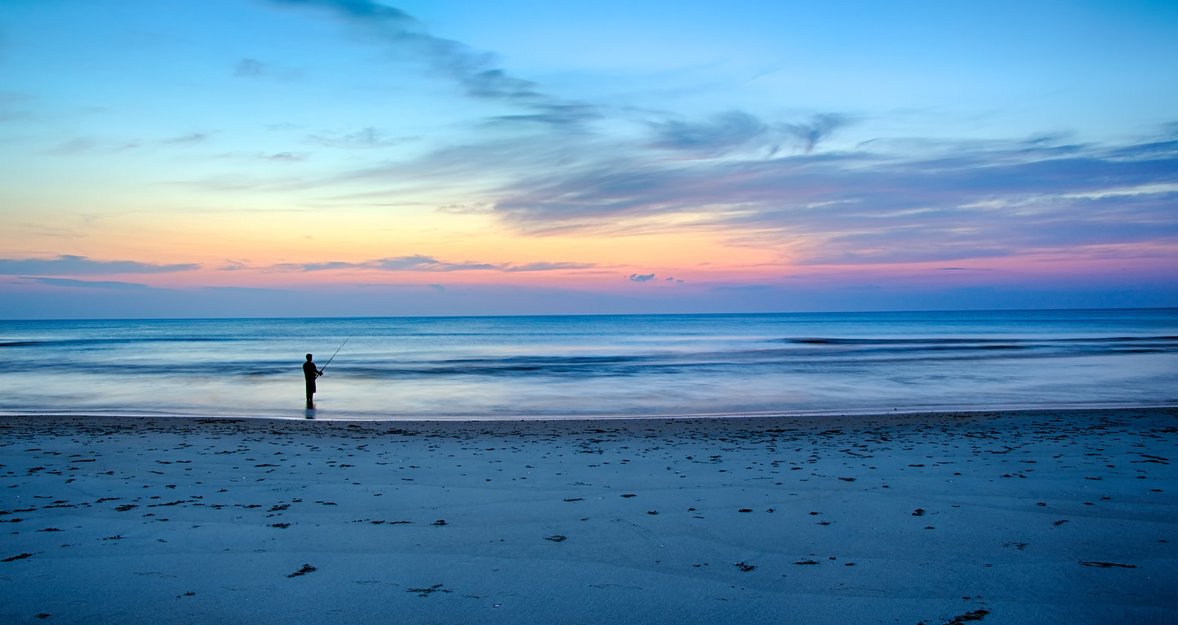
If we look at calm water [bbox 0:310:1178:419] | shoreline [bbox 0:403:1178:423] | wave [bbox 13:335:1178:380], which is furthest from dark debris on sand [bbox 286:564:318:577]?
wave [bbox 13:335:1178:380]

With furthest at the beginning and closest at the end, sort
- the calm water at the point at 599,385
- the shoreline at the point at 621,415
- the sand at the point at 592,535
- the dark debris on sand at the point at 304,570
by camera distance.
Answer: the calm water at the point at 599,385 → the shoreline at the point at 621,415 → the dark debris on sand at the point at 304,570 → the sand at the point at 592,535

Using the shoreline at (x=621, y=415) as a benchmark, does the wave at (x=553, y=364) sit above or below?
above

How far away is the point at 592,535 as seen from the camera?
5.41 metres

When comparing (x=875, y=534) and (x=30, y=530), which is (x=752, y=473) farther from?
(x=30, y=530)

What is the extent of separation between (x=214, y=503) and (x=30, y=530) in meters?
1.32

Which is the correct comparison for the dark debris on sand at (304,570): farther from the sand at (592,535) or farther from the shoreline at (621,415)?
the shoreline at (621,415)

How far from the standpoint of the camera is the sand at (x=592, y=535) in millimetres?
4078

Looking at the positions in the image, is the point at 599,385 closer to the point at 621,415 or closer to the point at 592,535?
the point at 621,415

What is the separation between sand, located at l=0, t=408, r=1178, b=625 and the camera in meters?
4.08

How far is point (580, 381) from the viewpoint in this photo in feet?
86.3

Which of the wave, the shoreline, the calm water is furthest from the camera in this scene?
the wave

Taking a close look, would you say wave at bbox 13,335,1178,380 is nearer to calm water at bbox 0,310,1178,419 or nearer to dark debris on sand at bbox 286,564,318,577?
calm water at bbox 0,310,1178,419

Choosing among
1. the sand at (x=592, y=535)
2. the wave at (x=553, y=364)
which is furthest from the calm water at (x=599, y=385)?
the sand at (x=592, y=535)

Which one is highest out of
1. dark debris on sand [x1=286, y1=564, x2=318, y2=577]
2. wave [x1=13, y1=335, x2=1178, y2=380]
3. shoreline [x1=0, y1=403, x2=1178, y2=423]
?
wave [x1=13, y1=335, x2=1178, y2=380]
